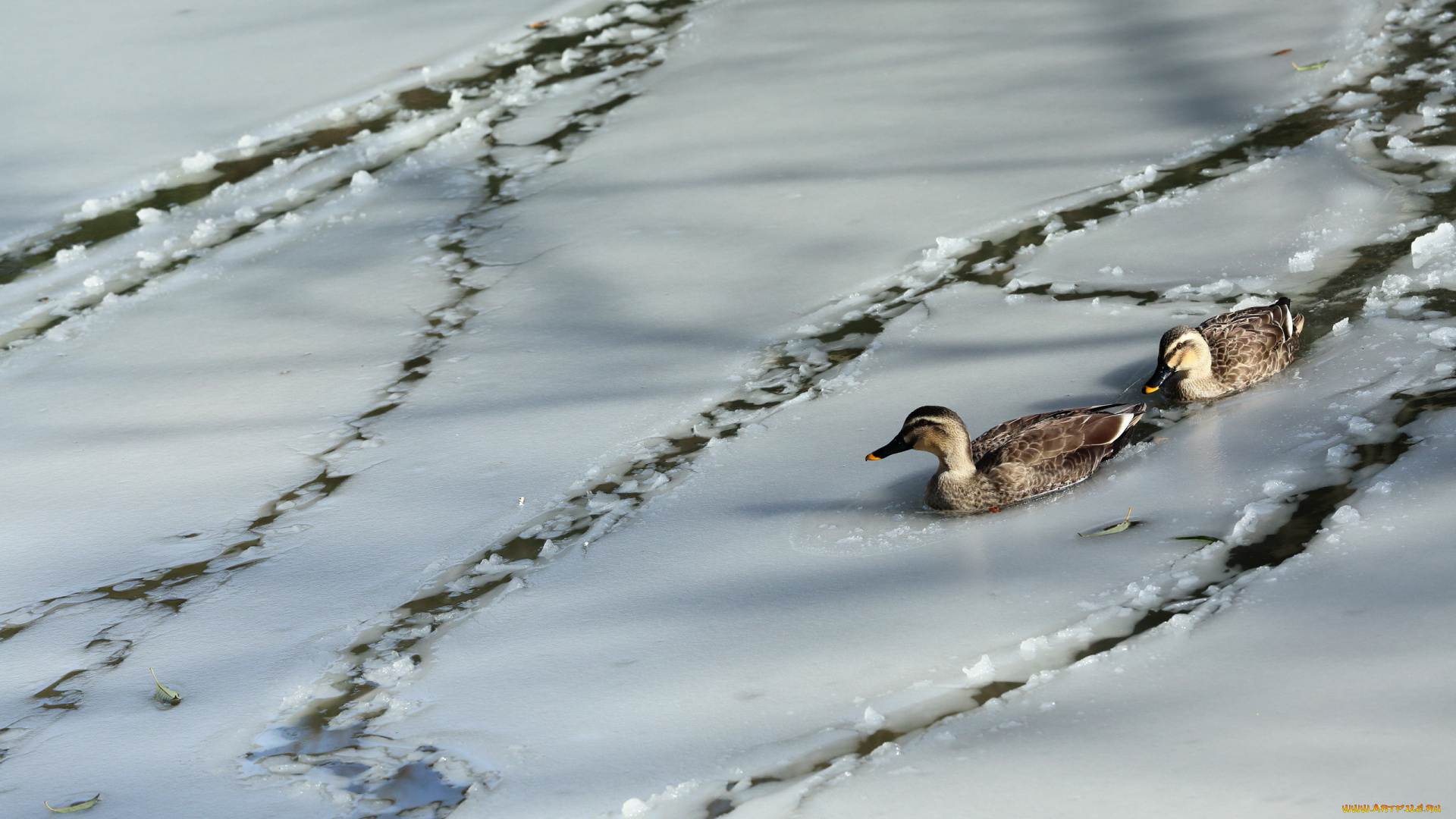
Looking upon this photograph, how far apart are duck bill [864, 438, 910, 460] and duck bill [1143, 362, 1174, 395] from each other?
69cm

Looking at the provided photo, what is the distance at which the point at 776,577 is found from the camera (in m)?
3.08

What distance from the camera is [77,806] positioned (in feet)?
8.63

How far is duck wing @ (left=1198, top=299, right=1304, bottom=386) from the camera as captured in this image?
11.3ft

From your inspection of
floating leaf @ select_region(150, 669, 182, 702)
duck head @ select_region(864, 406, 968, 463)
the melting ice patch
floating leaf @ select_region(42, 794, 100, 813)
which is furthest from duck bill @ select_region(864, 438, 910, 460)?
floating leaf @ select_region(42, 794, 100, 813)

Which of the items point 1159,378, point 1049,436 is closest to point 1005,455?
point 1049,436

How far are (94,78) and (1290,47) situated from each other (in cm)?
621

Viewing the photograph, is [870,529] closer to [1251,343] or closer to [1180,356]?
[1180,356]

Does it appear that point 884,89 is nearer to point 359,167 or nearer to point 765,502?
point 359,167

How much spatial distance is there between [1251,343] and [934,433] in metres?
0.94

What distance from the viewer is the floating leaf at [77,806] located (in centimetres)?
262

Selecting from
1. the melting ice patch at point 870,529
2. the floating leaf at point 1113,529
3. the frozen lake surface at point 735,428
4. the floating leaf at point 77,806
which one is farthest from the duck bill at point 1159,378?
the floating leaf at point 77,806

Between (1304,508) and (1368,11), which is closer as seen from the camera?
(1304,508)

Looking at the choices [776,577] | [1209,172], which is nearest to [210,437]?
[776,577]

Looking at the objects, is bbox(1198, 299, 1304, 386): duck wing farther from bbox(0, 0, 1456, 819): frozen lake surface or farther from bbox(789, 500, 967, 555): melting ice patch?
bbox(789, 500, 967, 555): melting ice patch
